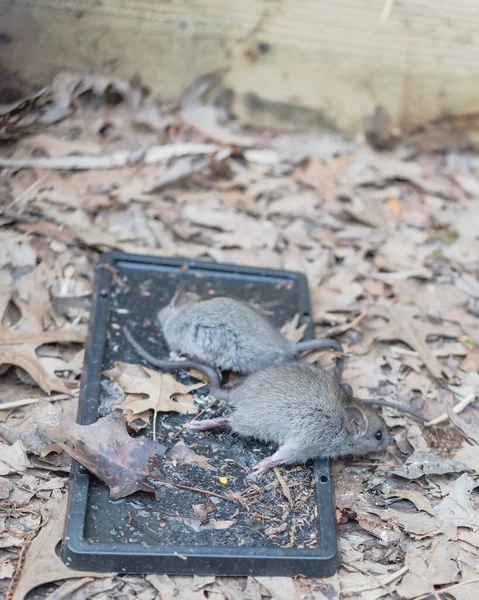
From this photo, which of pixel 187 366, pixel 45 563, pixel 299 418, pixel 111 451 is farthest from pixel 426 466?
pixel 45 563

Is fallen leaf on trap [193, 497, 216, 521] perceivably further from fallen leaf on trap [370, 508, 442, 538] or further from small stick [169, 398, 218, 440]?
fallen leaf on trap [370, 508, 442, 538]

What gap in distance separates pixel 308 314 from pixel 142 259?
3.96ft

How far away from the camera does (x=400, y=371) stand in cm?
521

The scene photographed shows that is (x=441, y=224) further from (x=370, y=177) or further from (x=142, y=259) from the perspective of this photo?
(x=142, y=259)

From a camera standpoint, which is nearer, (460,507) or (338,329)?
(460,507)

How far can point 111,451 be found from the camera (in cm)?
393

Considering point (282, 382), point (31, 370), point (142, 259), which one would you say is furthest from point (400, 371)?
point (31, 370)

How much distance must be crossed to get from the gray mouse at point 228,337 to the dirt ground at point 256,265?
307 millimetres

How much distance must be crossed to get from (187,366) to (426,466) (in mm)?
1474

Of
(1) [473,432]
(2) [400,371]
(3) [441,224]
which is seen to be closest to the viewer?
(1) [473,432]

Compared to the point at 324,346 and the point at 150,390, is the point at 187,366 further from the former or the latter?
the point at 324,346

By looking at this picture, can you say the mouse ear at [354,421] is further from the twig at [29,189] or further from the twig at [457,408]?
the twig at [29,189]

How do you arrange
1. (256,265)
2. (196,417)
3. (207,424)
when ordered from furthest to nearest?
(256,265) → (196,417) → (207,424)

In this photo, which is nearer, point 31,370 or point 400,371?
point 31,370
